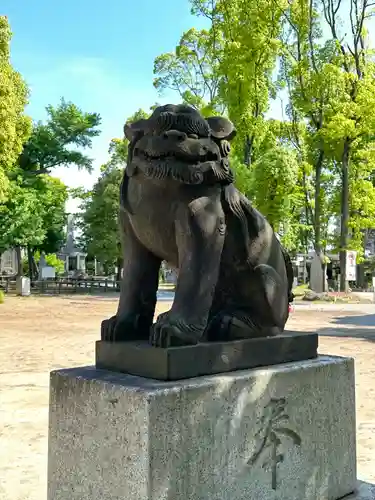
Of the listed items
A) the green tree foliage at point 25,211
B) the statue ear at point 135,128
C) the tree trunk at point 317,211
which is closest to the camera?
the statue ear at point 135,128

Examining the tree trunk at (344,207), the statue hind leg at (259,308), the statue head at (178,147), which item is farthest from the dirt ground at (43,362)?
the tree trunk at (344,207)

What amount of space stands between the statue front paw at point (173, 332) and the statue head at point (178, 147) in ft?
2.23

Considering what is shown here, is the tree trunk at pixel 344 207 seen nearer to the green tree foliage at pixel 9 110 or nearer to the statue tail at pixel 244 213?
the green tree foliage at pixel 9 110

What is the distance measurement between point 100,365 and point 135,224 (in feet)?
2.46

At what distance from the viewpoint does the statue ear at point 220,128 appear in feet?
Answer: 9.02

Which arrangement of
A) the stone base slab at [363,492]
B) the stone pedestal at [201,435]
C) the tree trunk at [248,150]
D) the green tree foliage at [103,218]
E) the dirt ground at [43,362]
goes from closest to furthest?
the stone pedestal at [201,435] → the stone base slab at [363,492] → the dirt ground at [43,362] → the tree trunk at [248,150] → the green tree foliage at [103,218]

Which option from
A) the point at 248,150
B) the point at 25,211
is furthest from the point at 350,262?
the point at 25,211

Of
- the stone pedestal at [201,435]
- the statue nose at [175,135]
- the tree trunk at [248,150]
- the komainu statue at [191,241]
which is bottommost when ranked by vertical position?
the stone pedestal at [201,435]

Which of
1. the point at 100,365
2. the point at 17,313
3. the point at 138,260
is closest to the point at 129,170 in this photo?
the point at 138,260

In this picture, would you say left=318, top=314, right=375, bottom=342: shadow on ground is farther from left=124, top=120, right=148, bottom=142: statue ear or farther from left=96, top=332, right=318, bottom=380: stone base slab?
left=124, top=120, right=148, bottom=142: statue ear

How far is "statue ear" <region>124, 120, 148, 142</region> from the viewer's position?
8.84 feet

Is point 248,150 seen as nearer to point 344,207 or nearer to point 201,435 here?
point 344,207

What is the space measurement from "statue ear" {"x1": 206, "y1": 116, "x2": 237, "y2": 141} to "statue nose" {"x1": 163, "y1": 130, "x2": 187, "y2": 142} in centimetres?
24

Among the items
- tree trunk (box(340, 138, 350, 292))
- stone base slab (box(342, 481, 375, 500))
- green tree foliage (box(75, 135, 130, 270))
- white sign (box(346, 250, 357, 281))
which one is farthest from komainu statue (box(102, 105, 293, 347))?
green tree foliage (box(75, 135, 130, 270))
